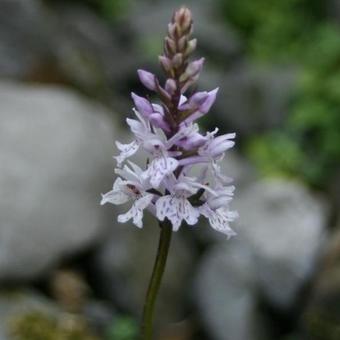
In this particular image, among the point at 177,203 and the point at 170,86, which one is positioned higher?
the point at 170,86

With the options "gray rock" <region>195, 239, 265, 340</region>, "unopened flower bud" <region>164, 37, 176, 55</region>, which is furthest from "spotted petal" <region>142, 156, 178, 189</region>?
"gray rock" <region>195, 239, 265, 340</region>

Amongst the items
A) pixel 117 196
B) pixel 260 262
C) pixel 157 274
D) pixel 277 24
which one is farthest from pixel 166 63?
pixel 277 24

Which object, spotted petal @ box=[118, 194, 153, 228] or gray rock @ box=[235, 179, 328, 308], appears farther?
gray rock @ box=[235, 179, 328, 308]

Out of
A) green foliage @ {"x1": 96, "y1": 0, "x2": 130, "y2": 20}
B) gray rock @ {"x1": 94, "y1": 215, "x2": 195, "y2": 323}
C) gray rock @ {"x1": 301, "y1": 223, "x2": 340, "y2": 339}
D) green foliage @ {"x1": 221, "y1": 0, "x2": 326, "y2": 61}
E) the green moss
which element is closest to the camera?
the green moss

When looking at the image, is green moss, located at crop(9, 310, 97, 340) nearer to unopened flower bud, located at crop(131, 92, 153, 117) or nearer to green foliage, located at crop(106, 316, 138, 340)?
green foliage, located at crop(106, 316, 138, 340)

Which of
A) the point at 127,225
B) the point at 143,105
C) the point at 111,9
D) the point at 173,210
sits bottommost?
the point at 173,210

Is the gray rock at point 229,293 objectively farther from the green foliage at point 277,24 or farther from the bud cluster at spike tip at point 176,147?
the green foliage at point 277,24

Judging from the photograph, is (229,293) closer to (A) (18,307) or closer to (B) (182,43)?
(A) (18,307)
